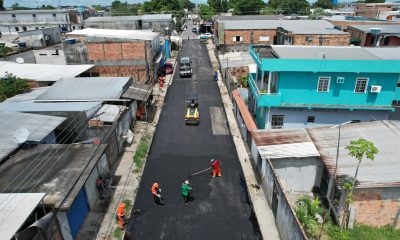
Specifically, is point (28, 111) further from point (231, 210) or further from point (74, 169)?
point (231, 210)

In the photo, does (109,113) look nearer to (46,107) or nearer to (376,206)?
(46,107)

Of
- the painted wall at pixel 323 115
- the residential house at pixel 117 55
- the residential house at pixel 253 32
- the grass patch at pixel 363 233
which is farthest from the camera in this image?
the residential house at pixel 253 32

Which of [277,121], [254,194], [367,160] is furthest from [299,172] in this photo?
[277,121]

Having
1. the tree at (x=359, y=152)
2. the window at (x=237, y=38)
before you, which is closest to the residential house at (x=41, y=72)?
the window at (x=237, y=38)

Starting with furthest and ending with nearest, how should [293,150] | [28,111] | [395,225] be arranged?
[28,111]
[293,150]
[395,225]

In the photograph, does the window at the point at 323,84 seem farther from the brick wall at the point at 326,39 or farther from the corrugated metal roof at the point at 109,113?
the brick wall at the point at 326,39

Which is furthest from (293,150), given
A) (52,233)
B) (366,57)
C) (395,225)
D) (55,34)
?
(55,34)
